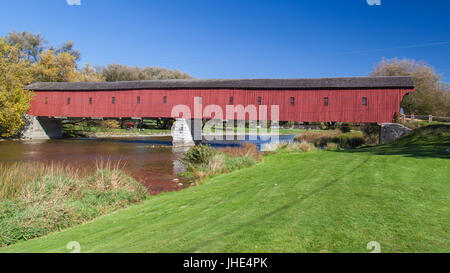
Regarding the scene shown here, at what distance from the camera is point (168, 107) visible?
31859mm

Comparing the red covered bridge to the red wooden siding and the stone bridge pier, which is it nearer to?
the red wooden siding

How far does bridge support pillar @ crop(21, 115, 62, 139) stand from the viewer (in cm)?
3650

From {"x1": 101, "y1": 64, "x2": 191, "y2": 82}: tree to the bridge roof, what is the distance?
96.7ft

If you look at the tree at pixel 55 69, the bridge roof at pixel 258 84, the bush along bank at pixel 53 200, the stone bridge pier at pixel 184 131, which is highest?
the tree at pixel 55 69

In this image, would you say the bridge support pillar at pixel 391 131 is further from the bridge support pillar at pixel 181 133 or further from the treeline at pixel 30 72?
the treeline at pixel 30 72

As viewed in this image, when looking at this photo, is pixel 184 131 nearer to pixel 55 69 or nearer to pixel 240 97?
pixel 240 97

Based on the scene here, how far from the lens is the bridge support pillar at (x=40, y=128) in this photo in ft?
120

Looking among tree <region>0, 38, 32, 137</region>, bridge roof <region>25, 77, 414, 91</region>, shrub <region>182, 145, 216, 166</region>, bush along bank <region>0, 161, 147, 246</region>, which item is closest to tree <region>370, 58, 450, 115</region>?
bridge roof <region>25, 77, 414, 91</region>

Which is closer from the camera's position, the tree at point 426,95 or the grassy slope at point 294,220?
the grassy slope at point 294,220

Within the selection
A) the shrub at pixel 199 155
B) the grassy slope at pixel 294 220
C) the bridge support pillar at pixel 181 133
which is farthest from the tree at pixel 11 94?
the grassy slope at pixel 294 220

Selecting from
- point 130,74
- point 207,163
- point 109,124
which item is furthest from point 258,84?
point 130,74

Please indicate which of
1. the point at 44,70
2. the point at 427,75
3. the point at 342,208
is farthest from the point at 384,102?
the point at 44,70

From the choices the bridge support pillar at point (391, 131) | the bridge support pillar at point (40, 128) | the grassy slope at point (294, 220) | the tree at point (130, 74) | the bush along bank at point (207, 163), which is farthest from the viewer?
the tree at point (130, 74)

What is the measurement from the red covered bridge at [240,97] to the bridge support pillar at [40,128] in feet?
3.98
